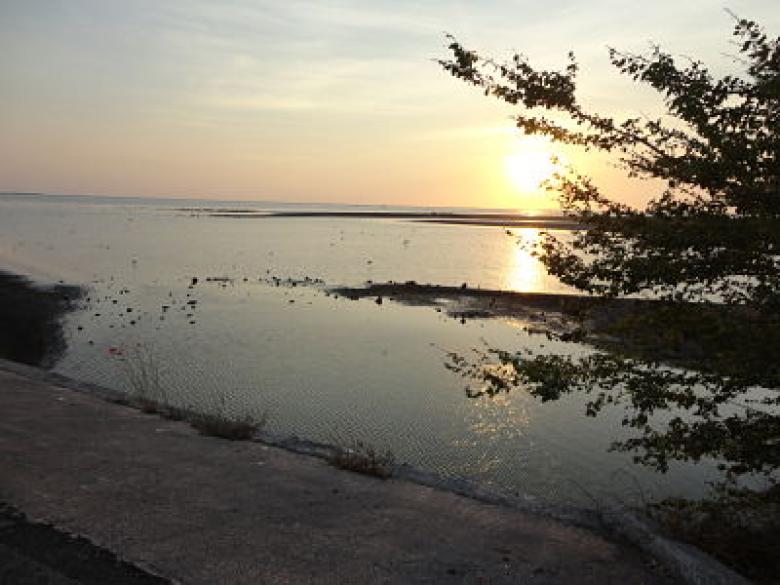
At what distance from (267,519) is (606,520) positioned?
373 centimetres

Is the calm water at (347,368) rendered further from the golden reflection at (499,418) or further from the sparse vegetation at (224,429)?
the sparse vegetation at (224,429)

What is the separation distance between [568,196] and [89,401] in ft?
30.3

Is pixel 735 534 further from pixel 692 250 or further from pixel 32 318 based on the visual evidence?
pixel 32 318

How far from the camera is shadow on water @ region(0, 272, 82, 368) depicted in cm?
2078

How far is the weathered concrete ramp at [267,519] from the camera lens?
6.05 metres

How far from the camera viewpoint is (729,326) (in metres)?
5.40

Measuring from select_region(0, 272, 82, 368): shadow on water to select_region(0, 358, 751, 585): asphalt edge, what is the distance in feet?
40.8

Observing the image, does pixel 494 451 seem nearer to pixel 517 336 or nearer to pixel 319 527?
pixel 319 527

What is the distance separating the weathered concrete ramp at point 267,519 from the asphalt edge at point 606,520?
211mm

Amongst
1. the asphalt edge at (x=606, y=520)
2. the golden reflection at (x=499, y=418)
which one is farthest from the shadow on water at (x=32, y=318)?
the asphalt edge at (x=606, y=520)

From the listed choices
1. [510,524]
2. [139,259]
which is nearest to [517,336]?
[510,524]

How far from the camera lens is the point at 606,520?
7664 millimetres

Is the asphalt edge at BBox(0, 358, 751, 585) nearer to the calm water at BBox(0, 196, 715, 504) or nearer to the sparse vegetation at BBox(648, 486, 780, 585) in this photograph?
the sparse vegetation at BBox(648, 486, 780, 585)


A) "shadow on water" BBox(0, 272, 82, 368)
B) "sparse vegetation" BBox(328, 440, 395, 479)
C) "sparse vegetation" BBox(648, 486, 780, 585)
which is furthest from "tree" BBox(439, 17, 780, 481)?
"shadow on water" BBox(0, 272, 82, 368)
